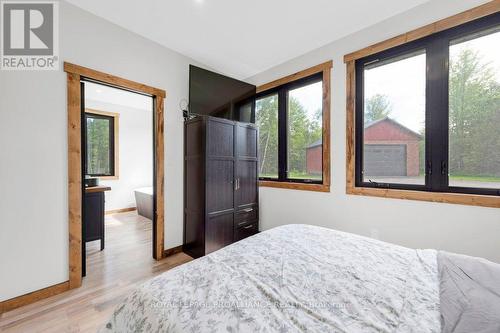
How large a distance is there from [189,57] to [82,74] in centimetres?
138

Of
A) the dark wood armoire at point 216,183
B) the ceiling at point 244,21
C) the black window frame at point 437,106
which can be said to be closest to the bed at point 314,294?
the black window frame at point 437,106

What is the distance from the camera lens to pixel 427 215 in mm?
1959

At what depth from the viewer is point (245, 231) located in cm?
309

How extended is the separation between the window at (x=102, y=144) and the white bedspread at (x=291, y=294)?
4.95m

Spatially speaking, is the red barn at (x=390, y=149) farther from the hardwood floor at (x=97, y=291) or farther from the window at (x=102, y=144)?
the window at (x=102, y=144)

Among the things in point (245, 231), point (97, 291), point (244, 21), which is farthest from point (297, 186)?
point (97, 291)

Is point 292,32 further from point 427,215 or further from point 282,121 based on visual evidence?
point 427,215

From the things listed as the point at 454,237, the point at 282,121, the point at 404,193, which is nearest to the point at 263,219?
the point at 282,121

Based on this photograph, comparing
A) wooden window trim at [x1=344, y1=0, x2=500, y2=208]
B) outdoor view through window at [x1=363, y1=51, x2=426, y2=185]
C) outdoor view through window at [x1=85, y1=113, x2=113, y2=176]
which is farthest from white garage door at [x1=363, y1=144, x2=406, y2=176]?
outdoor view through window at [x1=85, y1=113, x2=113, y2=176]

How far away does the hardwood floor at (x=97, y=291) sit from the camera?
1.58 m

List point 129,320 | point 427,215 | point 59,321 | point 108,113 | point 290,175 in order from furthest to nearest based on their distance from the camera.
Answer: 1. point 108,113
2. point 290,175
3. point 427,215
4. point 59,321
5. point 129,320

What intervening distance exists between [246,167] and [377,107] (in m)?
1.80

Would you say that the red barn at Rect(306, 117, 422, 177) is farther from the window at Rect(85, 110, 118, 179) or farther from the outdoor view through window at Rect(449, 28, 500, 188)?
the window at Rect(85, 110, 118, 179)

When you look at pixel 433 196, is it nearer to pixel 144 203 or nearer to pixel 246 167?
pixel 246 167
